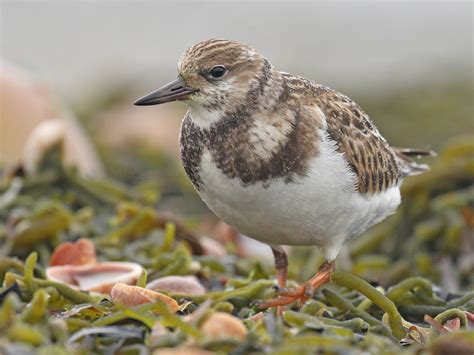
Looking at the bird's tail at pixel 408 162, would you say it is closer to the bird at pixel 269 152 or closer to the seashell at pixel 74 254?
the bird at pixel 269 152

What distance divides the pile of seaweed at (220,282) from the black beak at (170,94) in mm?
712

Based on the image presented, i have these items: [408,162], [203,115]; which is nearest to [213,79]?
[203,115]

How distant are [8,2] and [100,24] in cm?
149

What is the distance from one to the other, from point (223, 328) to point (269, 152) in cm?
98

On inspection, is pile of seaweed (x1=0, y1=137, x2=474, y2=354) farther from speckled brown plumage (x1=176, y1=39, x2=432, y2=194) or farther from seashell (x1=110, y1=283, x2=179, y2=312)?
speckled brown plumage (x1=176, y1=39, x2=432, y2=194)

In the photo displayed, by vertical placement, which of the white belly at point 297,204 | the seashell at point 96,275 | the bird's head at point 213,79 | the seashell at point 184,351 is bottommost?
the seashell at point 96,275

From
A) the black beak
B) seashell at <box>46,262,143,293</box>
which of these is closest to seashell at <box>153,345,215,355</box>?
the black beak

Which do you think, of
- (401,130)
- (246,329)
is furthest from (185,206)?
(246,329)

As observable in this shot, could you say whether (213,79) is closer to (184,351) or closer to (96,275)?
(96,275)

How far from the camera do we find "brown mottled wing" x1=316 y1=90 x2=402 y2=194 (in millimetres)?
4246

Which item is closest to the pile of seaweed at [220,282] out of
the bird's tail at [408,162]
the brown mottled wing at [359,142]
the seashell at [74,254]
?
the seashell at [74,254]

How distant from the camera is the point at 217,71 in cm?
407

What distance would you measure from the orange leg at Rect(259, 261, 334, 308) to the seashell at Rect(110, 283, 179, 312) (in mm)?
444

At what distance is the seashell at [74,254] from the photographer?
15.5ft
